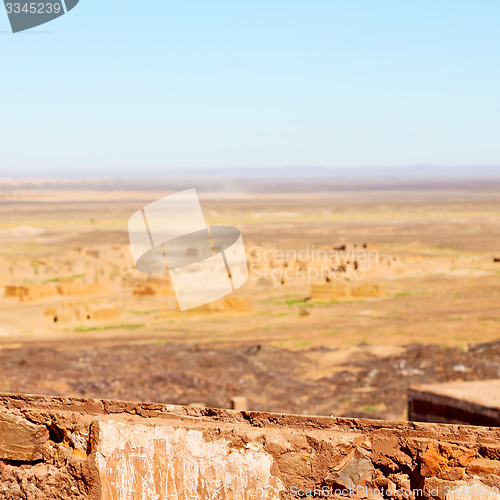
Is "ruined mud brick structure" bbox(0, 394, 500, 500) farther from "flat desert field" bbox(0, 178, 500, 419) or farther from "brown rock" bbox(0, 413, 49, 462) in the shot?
"flat desert field" bbox(0, 178, 500, 419)

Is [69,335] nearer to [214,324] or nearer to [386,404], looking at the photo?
[214,324]

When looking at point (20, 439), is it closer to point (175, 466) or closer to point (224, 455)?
point (175, 466)

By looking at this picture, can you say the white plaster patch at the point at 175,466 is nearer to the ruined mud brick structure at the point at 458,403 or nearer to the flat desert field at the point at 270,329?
the ruined mud brick structure at the point at 458,403

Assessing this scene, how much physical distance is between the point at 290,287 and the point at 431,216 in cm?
5063

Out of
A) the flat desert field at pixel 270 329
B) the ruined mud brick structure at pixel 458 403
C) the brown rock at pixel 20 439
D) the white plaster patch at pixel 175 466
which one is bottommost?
the flat desert field at pixel 270 329

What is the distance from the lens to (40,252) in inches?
1812

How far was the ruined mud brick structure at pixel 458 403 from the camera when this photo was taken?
924 cm

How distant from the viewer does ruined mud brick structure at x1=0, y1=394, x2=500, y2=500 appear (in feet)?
9.05

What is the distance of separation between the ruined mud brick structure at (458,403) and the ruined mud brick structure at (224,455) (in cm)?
685

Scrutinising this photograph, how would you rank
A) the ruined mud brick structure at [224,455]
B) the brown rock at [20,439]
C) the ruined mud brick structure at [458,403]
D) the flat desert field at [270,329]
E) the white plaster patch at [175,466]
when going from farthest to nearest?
the flat desert field at [270,329] → the ruined mud brick structure at [458,403] → the brown rock at [20,439] → the white plaster patch at [175,466] → the ruined mud brick structure at [224,455]

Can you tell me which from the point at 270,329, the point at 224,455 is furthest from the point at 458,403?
the point at 270,329

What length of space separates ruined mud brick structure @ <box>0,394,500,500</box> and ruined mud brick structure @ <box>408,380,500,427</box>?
22.5 ft

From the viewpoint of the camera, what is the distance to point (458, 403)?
971 centimetres

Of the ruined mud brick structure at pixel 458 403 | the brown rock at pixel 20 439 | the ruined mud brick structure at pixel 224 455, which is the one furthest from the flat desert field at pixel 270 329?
the brown rock at pixel 20 439
